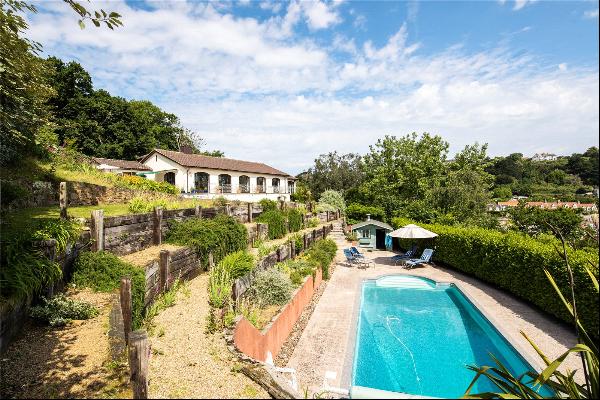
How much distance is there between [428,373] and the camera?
729 centimetres

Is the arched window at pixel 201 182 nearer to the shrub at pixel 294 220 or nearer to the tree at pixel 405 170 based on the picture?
the shrub at pixel 294 220

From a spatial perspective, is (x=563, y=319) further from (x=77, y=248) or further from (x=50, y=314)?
(x=77, y=248)

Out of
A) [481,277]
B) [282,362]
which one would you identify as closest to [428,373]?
[282,362]

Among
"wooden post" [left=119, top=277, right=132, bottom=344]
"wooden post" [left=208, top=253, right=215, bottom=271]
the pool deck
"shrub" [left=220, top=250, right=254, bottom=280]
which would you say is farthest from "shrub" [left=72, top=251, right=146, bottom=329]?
the pool deck

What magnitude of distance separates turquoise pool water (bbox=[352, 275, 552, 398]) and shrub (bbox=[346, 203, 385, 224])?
15.1 m

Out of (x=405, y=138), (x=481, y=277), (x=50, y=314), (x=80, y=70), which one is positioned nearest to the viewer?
(x=50, y=314)

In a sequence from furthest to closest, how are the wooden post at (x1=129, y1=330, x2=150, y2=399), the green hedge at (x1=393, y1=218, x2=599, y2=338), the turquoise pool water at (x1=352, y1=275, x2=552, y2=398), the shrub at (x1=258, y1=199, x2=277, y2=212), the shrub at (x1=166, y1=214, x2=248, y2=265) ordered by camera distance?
the shrub at (x1=258, y1=199, x2=277, y2=212)
the shrub at (x1=166, y1=214, x2=248, y2=265)
the green hedge at (x1=393, y1=218, x2=599, y2=338)
the turquoise pool water at (x1=352, y1=275, x2=552, y2=398)
the wooden post at (x1=129, y1=330, x2=150, y2=399)

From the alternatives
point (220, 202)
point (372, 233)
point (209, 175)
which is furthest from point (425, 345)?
point (209, 175)

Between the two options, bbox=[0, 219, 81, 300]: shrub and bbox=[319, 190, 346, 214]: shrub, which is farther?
bbox=[319, 190, 346, 214]: shrub

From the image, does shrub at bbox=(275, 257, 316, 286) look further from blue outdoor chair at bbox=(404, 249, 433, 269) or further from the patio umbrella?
blue outdoor chair at bbox=(404, 249, 433, 269)

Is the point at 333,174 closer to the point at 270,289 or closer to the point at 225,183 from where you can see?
the point at 225,183

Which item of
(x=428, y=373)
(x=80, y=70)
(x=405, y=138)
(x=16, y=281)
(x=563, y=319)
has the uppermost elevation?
(x=80, y=70)

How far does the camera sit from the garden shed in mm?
21609

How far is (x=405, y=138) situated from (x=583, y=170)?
83.6 meters
